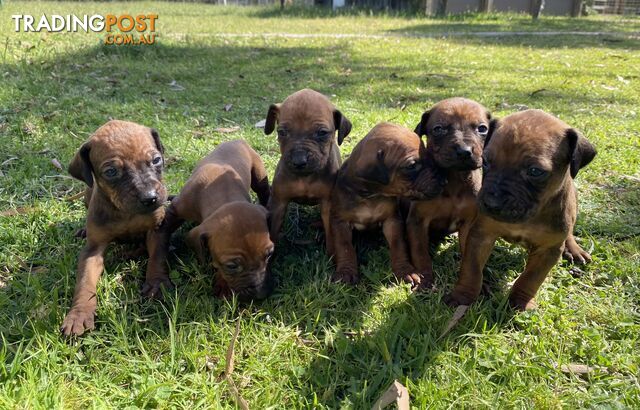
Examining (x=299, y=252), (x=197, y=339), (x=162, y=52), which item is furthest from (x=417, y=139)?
(x=162, y=52)

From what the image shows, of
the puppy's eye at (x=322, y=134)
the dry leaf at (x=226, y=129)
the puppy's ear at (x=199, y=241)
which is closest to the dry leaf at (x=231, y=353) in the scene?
the puppy's ear at (x=199, y=241)

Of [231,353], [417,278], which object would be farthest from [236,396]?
[417,278]

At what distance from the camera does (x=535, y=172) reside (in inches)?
120

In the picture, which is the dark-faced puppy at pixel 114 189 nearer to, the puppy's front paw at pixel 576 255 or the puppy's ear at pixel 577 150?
the puppy's ear at pixel 577 150

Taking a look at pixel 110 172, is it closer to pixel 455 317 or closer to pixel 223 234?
pixel 223 234

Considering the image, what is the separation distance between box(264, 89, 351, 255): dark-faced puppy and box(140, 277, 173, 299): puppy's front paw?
877 mm

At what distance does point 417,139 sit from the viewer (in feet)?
13.4

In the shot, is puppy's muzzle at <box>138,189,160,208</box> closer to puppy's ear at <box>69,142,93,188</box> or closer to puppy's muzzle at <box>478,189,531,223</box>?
puppy's ear at <box>69,142,93,188</box>

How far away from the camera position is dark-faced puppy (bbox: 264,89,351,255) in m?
4.00

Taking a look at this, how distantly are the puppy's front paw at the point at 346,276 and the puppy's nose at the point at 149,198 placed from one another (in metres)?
1.45

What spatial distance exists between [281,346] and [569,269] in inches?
95.5

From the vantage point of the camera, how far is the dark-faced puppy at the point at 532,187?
3.04 meters

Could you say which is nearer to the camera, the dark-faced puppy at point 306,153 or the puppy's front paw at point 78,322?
the puppy's front paw at point 78,322

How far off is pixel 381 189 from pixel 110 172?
6.78 ft
